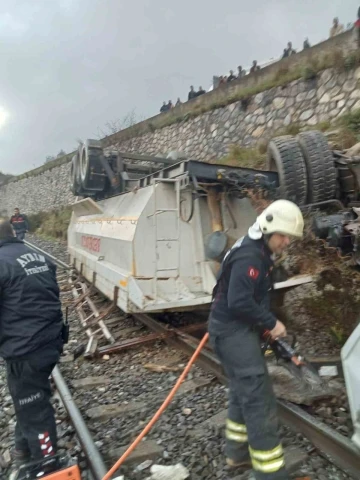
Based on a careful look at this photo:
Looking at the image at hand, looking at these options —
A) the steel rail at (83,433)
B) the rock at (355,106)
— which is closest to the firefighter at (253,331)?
the steel rail at (83,433)

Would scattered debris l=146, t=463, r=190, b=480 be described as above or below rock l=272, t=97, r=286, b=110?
below

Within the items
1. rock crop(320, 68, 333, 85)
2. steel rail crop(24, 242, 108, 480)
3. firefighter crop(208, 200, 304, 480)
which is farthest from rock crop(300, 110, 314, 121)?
firefighter crop(208, 200, 304, 480)

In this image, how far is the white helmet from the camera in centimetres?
292

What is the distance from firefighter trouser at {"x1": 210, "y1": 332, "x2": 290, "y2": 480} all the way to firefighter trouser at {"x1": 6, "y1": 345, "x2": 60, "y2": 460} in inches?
46.8

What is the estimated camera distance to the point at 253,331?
3.07m

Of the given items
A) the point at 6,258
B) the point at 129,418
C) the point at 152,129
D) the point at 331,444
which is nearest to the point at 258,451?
the point at 331,444

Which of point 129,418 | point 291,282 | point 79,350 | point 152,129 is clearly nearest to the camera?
point 129,418

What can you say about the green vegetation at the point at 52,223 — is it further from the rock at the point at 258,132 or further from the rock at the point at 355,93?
the rock at the point at 355,93

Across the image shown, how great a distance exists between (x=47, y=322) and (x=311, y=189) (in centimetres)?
414

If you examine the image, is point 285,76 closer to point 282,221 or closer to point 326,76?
point 326,76

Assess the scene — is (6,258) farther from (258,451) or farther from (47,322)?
(258,451)

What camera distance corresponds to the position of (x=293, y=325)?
584cm

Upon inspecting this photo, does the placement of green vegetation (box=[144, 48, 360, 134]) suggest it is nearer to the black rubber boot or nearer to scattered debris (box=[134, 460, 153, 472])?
scattered debris (box=[134, 460, 153, 472])

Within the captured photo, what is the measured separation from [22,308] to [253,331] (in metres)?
1.55
